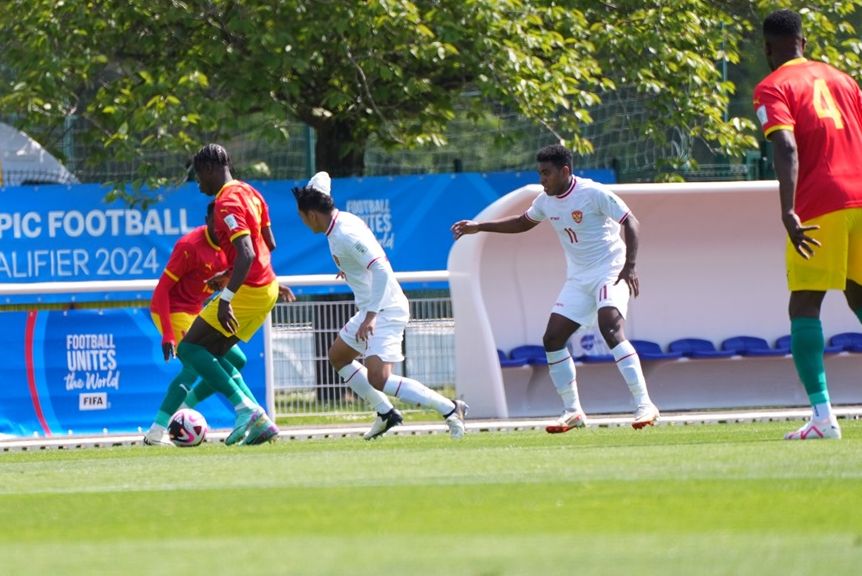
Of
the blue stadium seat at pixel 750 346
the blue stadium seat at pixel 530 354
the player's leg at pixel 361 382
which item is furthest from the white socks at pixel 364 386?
the blue stadium seat at pixel 750 346

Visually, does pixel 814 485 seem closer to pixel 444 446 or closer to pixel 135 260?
pixel 444 446

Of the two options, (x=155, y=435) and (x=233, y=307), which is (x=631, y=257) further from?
(x=155, y=435)

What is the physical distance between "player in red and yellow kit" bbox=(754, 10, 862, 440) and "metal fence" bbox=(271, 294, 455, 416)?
20.3ft

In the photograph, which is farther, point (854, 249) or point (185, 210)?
point (185, 210)

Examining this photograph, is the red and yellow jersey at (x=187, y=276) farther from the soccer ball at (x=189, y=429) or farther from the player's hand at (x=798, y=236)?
the player's hand at (x=798, y=236)

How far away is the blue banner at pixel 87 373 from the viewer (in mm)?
14555

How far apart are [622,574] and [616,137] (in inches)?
625

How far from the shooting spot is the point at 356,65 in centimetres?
1777

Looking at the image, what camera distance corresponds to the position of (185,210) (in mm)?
18344

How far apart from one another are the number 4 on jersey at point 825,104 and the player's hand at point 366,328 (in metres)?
3.44

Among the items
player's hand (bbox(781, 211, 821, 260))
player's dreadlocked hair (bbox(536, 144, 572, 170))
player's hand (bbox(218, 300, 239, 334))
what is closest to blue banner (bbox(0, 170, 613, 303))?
player's dreadlocked hair (bbox(536, 144, 572, 170))

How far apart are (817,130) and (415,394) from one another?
367 centimetres

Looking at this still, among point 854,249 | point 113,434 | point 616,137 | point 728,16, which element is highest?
point 728,16

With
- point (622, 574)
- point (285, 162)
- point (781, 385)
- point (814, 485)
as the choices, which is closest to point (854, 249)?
point (814, 485)
